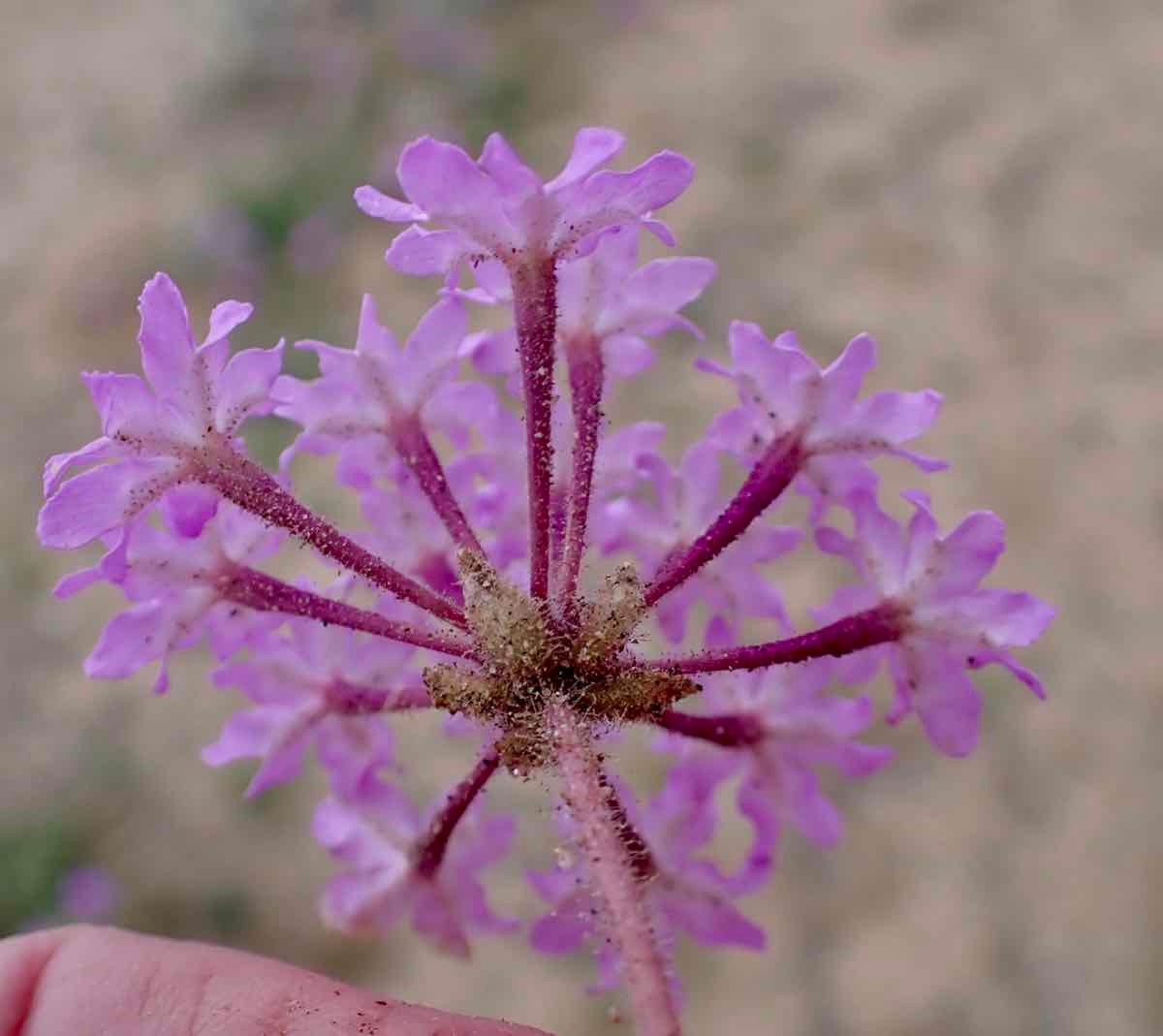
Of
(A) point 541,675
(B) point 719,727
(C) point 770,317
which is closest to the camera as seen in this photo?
(A) point 541,675

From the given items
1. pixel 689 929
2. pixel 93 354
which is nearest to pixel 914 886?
pixel 689 929

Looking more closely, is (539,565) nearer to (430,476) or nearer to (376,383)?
(430,476)

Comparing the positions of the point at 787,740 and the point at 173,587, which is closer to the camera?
the point at 173,587

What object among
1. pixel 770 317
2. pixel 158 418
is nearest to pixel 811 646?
pixel 158 418

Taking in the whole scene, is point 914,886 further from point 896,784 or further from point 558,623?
point 558,623

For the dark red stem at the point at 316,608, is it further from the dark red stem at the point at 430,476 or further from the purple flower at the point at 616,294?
the purple flower at the point at 616,294

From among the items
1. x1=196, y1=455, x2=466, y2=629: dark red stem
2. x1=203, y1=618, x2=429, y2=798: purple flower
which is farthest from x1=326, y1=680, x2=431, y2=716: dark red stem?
x1=196, y1=455, x2=466, y2=629: dark red stem

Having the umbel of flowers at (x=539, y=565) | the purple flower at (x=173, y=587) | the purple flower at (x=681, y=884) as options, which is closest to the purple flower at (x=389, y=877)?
the umbel of flowers at (x=539, y=565)
